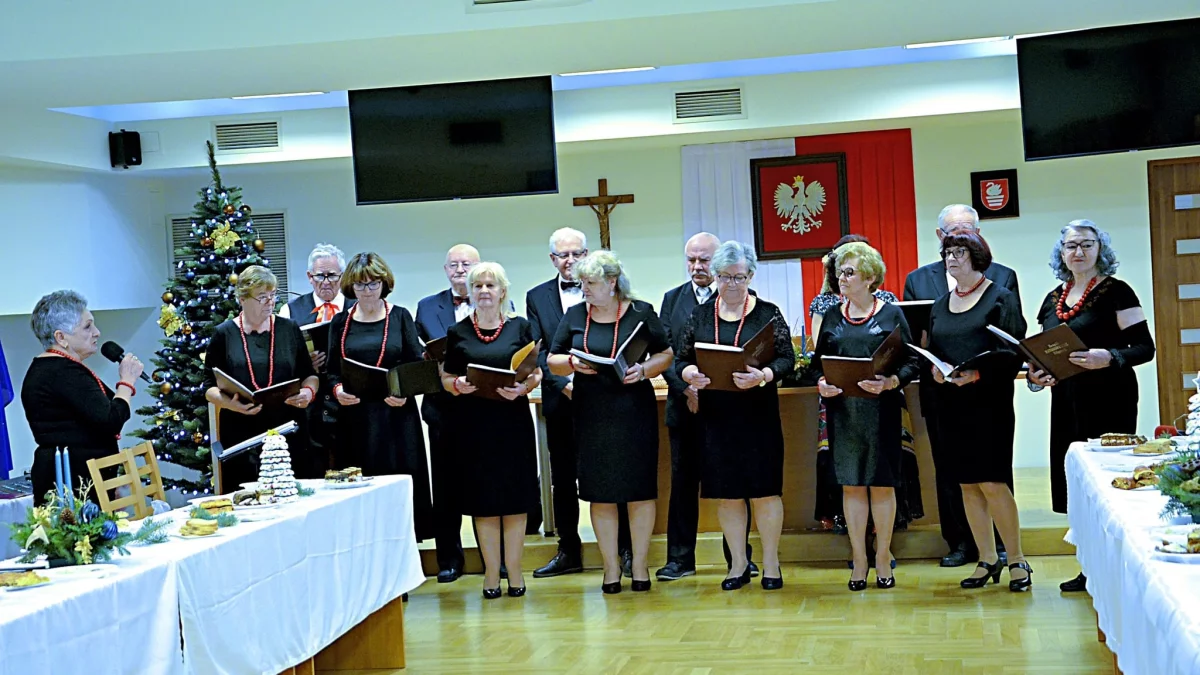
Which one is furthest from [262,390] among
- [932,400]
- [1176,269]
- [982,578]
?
[1176,269]

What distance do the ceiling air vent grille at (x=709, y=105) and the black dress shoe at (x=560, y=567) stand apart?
4257mm

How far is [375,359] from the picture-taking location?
596 cm

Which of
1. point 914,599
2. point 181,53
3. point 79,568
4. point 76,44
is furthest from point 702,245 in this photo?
point 79,568

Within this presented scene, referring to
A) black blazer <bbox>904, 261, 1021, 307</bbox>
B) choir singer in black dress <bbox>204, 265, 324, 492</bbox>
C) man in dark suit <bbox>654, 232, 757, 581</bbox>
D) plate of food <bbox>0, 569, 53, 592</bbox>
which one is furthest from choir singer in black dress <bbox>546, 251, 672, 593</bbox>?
plate of food <bbox>0, 569, 53, 592</bbox>

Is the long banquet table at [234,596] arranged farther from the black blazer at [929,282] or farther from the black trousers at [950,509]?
the black blazer at [929,282]

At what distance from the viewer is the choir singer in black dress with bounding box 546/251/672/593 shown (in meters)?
5.75

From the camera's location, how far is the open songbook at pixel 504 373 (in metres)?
5.54

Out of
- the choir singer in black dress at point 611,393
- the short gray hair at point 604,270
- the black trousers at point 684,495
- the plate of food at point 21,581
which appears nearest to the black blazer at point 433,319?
the choir singer in black dress at point 611,393

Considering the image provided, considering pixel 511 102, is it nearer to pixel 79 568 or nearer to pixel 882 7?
pixel 882 7

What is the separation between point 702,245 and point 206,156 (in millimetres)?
5480

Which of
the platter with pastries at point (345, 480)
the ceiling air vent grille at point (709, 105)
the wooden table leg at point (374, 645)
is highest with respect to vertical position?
the ceiling air vent grille at point (709, 105)

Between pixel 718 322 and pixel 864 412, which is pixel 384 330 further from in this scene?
pixel 864 412

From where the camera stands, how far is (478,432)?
19.2ft

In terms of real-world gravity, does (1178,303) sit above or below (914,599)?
above
